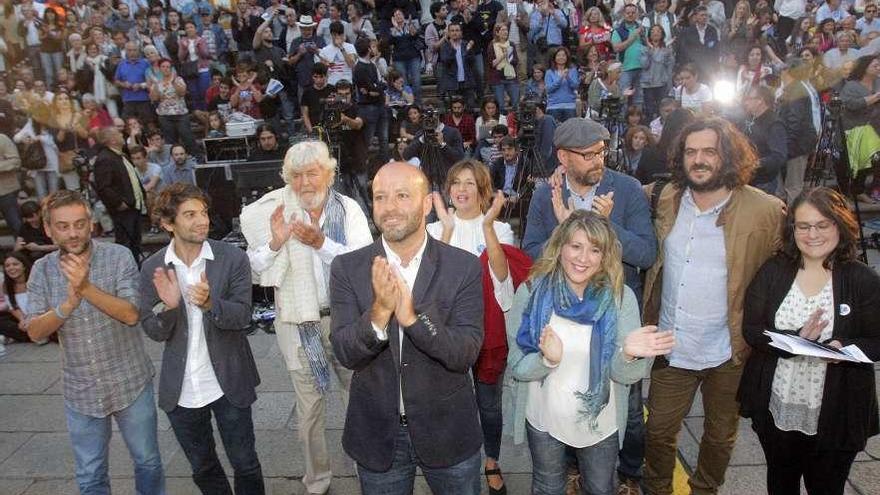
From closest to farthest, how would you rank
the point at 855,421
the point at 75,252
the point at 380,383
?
the point at 380,383
the point at 855,421
the point at 75,252

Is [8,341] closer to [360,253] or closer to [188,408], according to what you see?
[188,408]

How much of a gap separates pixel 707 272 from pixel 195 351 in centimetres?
249

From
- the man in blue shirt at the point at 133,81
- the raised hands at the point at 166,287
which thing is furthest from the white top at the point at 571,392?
the man in blue shirt at the point at 133,81

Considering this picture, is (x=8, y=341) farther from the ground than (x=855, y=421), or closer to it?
closer to it

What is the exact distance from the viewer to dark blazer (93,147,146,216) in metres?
8.08

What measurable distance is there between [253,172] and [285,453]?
179 inches

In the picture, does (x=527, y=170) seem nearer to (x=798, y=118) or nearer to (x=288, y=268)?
(x=798, y=118)

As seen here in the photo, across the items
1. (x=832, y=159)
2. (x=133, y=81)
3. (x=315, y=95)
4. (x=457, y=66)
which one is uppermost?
(x=457, y=66)

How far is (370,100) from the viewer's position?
9852 mm

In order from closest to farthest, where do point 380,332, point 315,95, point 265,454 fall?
point 380,332
point 265,454
point 315,95

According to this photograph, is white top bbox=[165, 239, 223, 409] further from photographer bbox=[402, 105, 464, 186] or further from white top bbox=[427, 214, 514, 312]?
photographer bbox=[402, 105, 464, 186]

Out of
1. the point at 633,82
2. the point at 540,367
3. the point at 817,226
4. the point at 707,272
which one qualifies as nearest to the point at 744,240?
the point at 707,272

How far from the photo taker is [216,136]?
9367 mm

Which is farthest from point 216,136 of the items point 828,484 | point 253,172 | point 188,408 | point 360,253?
point 828,484
